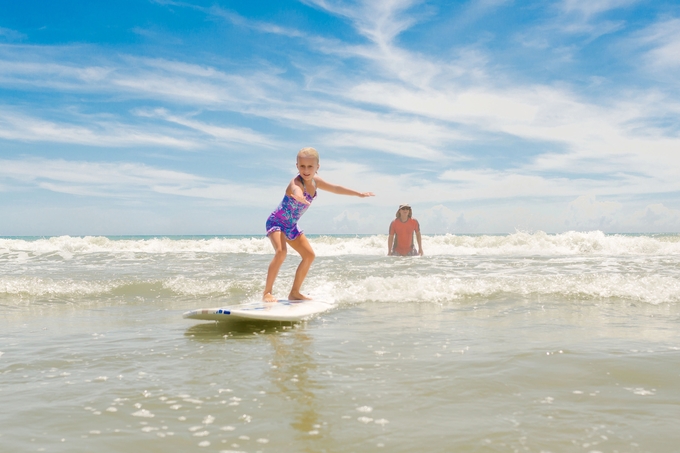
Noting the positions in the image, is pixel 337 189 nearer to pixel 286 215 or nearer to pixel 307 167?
pixel 307 167

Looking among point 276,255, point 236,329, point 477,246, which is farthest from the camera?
point 477,246

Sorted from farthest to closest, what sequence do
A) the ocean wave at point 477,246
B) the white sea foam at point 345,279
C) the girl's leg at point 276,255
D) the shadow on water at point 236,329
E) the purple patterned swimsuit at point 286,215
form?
the ocean wave at point 477,246 → the white sea foam at point 345,279 → the purple patterned swimsuit at point 286,215 → the girl's leg at point 276,255 → the shadow on water at point 236,329

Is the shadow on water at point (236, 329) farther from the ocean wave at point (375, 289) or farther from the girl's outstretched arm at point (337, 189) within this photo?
the girl's outstretched arm at point (337, 189)

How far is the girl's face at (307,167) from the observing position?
6.58m

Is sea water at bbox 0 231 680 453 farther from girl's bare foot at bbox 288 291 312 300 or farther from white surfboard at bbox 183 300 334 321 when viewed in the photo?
girl's bare foot at bbox 288 291 312 300

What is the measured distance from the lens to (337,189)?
273 inches

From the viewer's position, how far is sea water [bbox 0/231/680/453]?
253 centimetres

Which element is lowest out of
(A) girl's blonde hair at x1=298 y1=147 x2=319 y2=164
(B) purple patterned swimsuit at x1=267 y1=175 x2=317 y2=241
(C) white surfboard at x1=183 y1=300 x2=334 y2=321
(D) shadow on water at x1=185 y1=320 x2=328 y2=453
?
(D) shadow on water at x1=185 y1=320 x2=328 y2=453

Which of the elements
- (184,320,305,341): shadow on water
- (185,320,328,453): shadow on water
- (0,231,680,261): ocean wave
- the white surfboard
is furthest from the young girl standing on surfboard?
(0,231,680,261): ocean wave

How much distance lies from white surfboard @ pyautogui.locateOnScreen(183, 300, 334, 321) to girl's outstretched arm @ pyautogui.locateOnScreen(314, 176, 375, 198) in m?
1.55

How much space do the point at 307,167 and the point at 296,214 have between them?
653 millimetres

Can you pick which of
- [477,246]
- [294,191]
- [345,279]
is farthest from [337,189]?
[477,246]

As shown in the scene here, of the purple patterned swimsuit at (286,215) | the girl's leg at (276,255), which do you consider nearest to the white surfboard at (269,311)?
the girl's leg at (276,255)

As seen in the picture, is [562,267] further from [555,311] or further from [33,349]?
[33,349]
